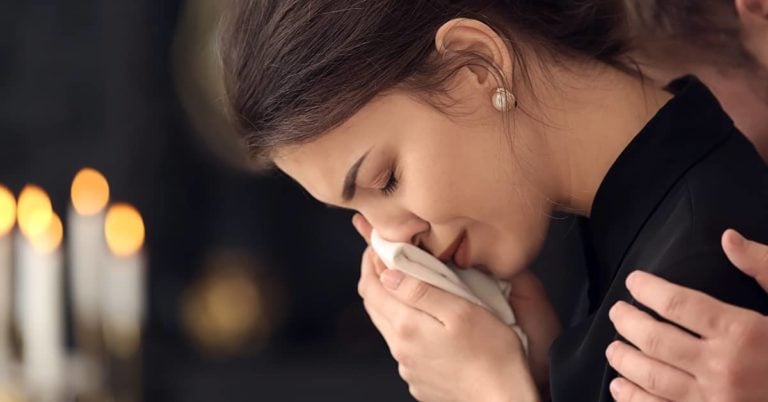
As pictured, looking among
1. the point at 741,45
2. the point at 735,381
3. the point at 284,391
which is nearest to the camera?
the point at 735,381

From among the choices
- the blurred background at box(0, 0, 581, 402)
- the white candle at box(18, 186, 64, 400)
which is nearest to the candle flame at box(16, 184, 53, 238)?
the white candle at box(18, 186, 64, 400)

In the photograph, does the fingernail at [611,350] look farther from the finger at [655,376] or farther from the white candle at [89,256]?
the white candle at [89,256]

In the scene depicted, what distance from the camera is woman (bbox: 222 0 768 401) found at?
41.3 inches

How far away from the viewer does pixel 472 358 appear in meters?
1.17

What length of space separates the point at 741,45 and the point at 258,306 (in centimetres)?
165

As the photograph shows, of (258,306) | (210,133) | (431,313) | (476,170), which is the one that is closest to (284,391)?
(258,306)

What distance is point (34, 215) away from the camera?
1.76 metres

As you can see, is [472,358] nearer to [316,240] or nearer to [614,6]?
[614,6]

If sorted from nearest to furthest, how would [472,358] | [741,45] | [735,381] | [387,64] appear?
[735,381] < [387,64] < [472,358] < [741,45]

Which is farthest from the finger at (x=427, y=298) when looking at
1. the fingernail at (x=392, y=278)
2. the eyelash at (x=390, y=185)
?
the eyelash at (x=390, y=185)

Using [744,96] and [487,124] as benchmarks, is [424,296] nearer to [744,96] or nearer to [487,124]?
[487,124]

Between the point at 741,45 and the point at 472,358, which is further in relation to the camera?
the point at 741,45

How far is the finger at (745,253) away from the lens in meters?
0.89

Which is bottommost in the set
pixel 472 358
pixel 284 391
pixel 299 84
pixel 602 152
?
pixel 284 391
